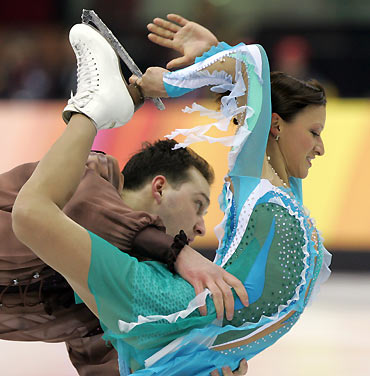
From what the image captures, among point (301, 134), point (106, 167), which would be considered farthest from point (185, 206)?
point (301, 134)

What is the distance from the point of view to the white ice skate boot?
2225 mm

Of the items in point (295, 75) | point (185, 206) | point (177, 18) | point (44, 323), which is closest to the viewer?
point (177, 18)

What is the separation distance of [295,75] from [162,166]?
149 inches

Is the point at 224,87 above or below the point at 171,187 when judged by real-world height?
above

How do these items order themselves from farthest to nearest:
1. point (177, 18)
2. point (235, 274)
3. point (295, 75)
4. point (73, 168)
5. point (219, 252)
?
point (295, 75) → point (177, 18) → point (219, 252) → point (235, 274) → point (73, 168)

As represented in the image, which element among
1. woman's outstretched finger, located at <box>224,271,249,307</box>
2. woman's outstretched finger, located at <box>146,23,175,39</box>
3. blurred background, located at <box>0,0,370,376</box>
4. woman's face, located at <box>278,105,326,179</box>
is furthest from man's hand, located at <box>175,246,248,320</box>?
blurred background, located at <box>0,0,370,376</box>

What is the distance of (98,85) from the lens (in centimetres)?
226

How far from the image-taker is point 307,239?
2289 millimetres

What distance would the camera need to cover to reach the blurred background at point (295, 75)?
368cm

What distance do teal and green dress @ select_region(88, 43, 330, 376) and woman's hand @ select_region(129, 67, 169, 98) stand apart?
0.03m

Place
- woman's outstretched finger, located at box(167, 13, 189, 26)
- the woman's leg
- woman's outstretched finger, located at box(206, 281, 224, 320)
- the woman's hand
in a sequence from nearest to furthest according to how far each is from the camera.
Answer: the woman's leg, woman's outstretched finger, located at box(206, 281, 224, 320), the woman's hand, woman's outstretched finger, located at box(167, 13, 189, 26)

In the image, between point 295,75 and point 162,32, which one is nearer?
point 162,32

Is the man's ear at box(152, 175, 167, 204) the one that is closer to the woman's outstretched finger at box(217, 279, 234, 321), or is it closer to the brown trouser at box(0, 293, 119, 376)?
the brown trouser at box(0, 293, 119, 376)

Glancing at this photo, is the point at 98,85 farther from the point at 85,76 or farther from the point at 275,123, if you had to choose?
the point at 275,123
